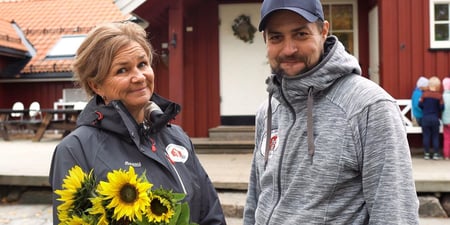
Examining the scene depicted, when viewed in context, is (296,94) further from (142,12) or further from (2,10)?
(2,10)

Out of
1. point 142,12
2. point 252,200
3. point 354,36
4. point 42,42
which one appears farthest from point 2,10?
point 252,200

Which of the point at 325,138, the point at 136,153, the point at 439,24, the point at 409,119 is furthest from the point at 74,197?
the point at 439,24

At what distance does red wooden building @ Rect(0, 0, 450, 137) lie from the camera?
6.89m

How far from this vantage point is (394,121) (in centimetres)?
126

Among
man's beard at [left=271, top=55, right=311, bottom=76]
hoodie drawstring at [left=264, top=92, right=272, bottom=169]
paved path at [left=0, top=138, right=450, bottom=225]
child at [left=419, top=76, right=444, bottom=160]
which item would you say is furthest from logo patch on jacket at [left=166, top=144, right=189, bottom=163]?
child at [left=419, top=76, right=444, bottom=160]

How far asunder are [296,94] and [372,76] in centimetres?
677

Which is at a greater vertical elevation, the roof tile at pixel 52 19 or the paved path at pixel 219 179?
the roof tile at pixel 52 19

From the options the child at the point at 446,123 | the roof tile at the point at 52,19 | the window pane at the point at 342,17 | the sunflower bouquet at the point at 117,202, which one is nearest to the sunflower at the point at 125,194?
the sunflower bouquet at the point at 117,202

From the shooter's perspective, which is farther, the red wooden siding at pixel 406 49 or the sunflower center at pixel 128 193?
the red wooden siding at pixel 406 49

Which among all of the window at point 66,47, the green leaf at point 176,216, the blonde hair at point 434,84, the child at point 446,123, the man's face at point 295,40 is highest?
the window at point 66,47

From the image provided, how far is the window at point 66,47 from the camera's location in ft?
49.8

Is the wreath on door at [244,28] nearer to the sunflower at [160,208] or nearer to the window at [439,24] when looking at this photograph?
the window at [439,24]

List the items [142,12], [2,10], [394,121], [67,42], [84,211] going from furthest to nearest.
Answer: [2,10] < [67,42] < [142,12] < [394,121] < [84,211]

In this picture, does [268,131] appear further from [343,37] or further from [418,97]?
[343,37]
